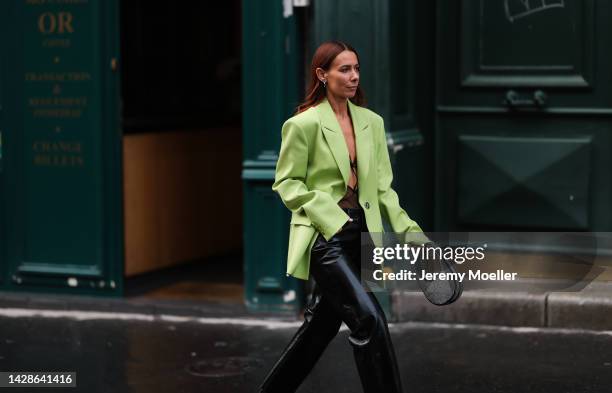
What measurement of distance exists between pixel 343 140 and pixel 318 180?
0.22 m

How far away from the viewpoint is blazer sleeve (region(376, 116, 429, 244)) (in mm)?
5906

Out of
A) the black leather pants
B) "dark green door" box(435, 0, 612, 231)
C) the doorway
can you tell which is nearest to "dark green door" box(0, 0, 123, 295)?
the doorway

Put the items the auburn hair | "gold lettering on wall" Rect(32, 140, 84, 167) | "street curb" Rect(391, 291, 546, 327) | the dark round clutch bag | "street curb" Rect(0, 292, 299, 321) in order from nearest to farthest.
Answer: the dark round clutch bag < the auburn hair < "street curb" Rect(391, 291, 546, 327) < "street curb" Rect(0, 292, 299, 321) < "gold lettering on wall" Rect(32, 140, 84, 167)

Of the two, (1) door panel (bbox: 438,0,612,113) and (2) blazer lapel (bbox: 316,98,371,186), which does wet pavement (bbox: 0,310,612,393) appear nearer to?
(1) door panel (bbox: 438,0,612,113)

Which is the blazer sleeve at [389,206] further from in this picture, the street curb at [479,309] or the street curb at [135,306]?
the street curb at [135,306]

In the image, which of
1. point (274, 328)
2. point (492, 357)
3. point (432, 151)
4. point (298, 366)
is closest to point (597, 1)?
point (432, 151)

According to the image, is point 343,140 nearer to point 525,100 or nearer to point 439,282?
point 439,282

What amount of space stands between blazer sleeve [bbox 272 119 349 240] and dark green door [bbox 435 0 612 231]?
3.59 m

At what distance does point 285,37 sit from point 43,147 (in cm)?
228

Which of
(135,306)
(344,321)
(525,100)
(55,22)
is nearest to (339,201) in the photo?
(344,321)

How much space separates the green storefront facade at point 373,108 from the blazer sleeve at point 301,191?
3.18m

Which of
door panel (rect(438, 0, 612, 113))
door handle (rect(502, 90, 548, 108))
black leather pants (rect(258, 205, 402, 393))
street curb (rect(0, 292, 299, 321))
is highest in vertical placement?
door panel (rect(438, 0, 612, 113))

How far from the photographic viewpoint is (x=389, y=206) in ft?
19.8

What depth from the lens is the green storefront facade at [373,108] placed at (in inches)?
352
